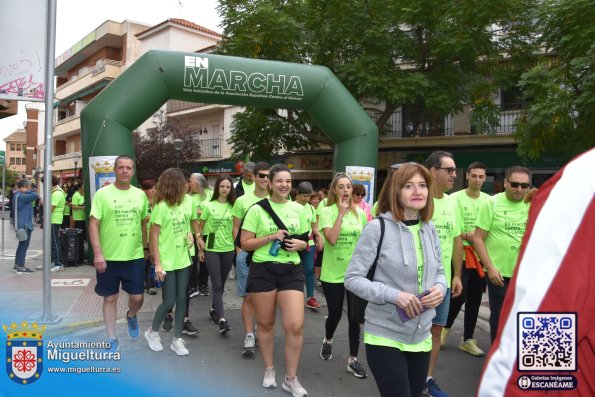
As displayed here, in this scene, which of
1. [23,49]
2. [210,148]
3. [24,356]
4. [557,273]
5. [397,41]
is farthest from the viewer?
[210,148]

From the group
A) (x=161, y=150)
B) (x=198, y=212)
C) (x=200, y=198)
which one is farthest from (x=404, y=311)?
(x=161, y=150)

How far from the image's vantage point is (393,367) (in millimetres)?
2527

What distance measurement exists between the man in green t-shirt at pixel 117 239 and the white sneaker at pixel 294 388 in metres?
1.79

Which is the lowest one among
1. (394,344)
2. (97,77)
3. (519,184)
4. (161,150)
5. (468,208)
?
(394,344)

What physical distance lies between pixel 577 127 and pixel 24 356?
1282 centimetres

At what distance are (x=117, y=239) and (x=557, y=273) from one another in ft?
14.5

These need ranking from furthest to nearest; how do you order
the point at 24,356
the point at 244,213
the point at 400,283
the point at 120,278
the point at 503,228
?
the point at 244,213 < the point at 120,278 < the point at 503,228 < the point at 24,356 < the point at 400,283

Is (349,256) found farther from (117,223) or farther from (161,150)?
(161,150)

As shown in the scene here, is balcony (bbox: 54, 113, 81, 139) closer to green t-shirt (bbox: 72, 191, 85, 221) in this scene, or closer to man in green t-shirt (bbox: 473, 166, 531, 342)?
green t-shirt (bbox: 72, 191, 85, 221)

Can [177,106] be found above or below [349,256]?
above

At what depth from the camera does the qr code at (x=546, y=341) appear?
843 mm

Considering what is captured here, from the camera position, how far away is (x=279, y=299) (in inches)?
157

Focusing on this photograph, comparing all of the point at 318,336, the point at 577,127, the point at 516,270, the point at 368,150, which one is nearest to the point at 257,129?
the point at 368,150

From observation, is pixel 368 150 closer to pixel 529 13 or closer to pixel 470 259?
pixel 470 259
